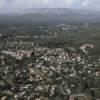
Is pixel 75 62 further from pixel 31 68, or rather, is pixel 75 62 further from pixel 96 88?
pixel 96 88

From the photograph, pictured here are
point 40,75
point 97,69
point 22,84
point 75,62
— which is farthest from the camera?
point 75,62

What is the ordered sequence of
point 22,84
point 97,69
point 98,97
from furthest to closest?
point 97,69
point 22,84
point 98,97

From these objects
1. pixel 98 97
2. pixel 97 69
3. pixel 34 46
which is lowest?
pixel 98 97

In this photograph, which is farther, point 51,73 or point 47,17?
point 47,17

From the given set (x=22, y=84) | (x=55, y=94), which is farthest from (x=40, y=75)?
(x=55, y=94)

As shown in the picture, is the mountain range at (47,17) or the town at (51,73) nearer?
the town at (51,73)

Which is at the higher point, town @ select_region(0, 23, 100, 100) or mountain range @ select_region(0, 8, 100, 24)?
mountain range @ select_region(0, 8, 100, 24)

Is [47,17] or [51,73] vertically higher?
[47,17]

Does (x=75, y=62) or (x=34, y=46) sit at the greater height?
(x=34, y=46)

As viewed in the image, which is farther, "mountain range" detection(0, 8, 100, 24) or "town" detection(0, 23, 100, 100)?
"mountain range" detection(0, 8, 100, 24)

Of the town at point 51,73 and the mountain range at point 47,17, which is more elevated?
the mountain range at point 47,17

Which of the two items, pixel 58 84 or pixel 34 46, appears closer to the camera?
pixel 58 84
